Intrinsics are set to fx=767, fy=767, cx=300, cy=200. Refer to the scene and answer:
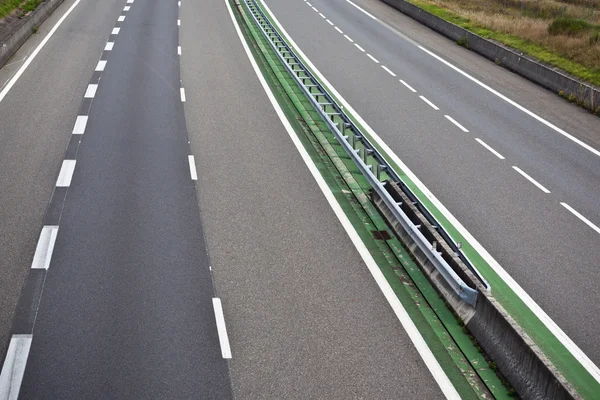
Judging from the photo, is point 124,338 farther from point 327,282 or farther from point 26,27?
point 26,27

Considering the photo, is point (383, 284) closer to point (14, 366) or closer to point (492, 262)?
point (492, 262)

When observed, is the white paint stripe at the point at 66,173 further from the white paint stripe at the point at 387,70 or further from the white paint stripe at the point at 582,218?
the white paint stripe at the point at 387,70

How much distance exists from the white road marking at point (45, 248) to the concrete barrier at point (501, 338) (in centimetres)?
617

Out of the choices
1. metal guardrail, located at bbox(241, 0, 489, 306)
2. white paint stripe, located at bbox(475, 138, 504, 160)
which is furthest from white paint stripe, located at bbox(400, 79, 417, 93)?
white paint stripe, located at bbox(475, 138, 504, 160)

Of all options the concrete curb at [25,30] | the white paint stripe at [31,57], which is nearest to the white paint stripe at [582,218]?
the white paint stripe at [31,57]

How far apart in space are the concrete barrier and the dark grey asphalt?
3524 mm

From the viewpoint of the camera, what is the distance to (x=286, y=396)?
9.35 metres

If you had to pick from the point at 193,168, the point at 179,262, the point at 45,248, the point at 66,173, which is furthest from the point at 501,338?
the point at 66,173

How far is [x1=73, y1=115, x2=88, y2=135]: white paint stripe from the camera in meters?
19.6

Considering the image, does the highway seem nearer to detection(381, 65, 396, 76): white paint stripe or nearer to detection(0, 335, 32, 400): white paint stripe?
detection(0, 335, 32, 400): white paint stripe

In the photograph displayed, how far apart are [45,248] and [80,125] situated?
299 inches

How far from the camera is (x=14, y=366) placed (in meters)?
9.73

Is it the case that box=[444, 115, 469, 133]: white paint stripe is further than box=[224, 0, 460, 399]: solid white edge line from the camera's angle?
Yes

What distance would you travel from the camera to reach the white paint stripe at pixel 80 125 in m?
19.6
